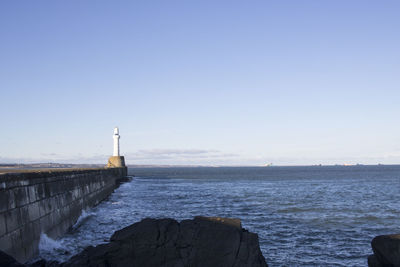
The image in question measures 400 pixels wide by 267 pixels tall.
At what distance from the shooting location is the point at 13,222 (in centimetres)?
925

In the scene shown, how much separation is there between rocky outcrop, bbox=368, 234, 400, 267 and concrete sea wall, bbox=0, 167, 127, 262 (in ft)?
25.3

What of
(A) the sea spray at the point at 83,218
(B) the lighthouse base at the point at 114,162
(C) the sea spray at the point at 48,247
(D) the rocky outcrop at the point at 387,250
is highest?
(B) the lighthouse base at the point at 114,162

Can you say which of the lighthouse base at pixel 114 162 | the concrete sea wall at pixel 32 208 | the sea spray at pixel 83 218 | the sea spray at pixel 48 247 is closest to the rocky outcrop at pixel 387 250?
the concrete sea wall at pixel 32 208

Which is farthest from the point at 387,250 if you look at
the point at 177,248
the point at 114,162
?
the point at 114,162

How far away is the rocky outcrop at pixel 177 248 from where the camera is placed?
7641 mm

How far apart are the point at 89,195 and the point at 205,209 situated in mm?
6800

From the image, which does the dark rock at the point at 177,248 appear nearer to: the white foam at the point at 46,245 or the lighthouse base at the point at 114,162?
the white foam at the point at 46,245

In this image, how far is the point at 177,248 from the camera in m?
7.75

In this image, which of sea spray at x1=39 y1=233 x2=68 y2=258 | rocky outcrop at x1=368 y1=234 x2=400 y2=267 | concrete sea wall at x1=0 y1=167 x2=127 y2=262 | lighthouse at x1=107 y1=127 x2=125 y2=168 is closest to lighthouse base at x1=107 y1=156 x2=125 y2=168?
lighthouse at x1=107 y1=127 x2=125 y2=168

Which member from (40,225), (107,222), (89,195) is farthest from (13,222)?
(89,195)

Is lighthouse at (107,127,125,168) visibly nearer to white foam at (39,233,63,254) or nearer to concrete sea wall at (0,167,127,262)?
concrete sea wall at (0,167,127,262)

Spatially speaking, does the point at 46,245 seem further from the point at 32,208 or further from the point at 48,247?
the point at 32,208

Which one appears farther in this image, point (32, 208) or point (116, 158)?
point (116, 158)

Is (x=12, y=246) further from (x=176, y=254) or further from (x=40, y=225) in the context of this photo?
(x=176, y=254)
